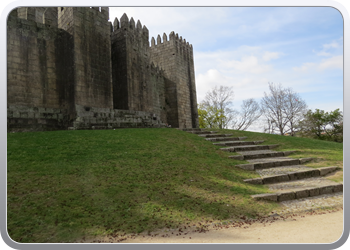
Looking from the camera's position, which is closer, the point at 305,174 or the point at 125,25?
the point at 305,174

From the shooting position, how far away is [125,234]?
3.40 meters

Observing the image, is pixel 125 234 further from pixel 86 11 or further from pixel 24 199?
pixel 86 11

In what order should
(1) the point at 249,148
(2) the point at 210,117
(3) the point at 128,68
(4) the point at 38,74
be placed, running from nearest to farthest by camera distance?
(1) the point at 249,148
(4) the point at 38,74
(3) the point at 128,68
(2) the point at 210,117

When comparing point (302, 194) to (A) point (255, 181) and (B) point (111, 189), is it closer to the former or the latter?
(A) point (255, 181)

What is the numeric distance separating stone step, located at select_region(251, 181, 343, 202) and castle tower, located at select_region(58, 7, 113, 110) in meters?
10.6

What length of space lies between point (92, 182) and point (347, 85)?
529cm

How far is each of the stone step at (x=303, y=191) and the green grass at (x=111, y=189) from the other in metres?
0.28

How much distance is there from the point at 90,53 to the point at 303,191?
42.2ft

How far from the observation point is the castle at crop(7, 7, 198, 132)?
413 inches

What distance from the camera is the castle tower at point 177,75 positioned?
2352 cm

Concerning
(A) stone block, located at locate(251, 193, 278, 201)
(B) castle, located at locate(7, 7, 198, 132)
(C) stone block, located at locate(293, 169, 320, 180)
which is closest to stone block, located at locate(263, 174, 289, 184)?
(C) stone block, located at locate(293, 169, 320, 180)

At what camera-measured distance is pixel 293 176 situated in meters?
6.65

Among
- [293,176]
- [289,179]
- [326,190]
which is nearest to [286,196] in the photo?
[326,190]

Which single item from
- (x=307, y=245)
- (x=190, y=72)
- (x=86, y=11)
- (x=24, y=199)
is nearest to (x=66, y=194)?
(x=24, y=199)
